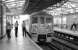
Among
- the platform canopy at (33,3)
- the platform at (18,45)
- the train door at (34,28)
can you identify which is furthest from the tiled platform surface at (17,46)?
the train door at (34,28)

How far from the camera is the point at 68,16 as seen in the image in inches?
1038

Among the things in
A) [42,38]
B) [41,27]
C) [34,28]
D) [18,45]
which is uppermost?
[41,27]

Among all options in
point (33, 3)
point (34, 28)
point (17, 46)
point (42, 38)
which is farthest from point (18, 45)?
point (34, 28)

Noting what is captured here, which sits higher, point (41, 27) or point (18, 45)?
point (41, 27)

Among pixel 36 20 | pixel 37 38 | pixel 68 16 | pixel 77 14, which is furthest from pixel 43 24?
pixel 68 16

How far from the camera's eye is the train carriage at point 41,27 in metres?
16.7

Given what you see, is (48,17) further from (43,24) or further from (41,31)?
(41,31)

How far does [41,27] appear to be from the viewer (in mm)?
17453

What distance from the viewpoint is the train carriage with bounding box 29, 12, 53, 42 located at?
54.9ft

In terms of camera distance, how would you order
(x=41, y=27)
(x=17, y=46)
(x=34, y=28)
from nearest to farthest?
(x=17, y=46) → (x=41, y=27) → (x=34, y=28)

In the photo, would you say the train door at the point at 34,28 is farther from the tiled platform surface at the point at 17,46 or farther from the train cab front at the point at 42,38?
the tiled platform surface at the point at 17,46

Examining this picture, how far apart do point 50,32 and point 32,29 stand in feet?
6.79

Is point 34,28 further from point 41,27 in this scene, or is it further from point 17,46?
point 17,46

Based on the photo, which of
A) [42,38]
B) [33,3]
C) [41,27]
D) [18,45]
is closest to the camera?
[18,45]
